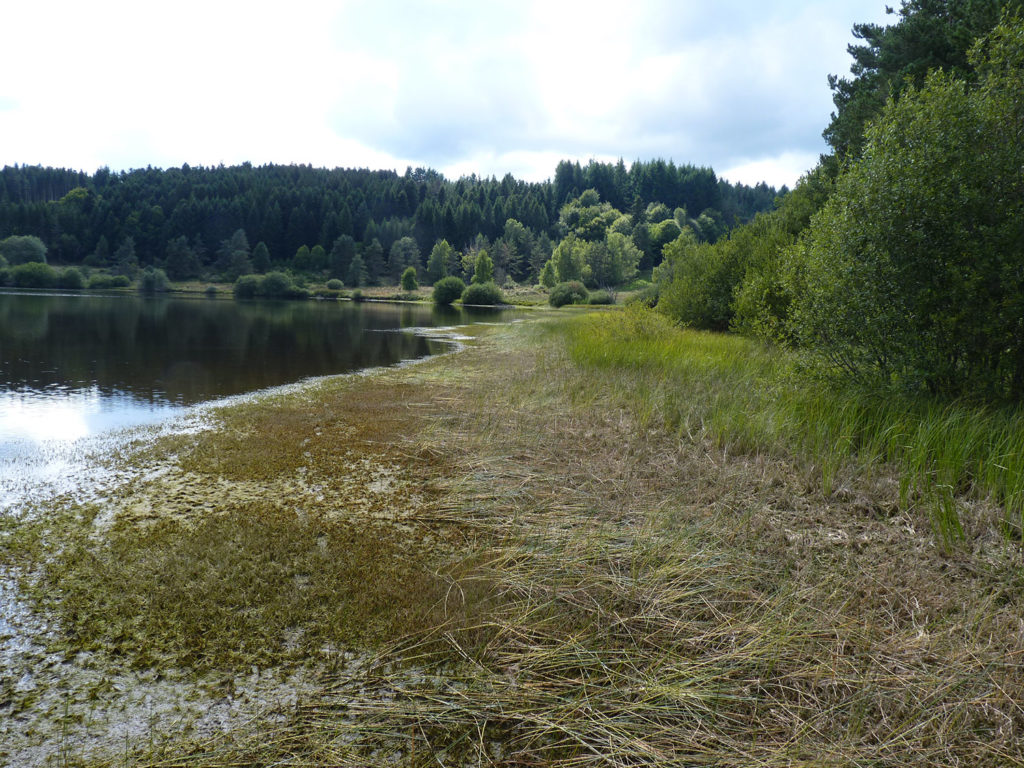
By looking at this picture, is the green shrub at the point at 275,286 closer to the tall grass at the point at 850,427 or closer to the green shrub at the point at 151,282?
the green shrub at the point at 151,282

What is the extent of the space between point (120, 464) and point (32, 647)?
4.64 m

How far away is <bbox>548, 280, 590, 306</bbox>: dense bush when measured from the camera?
80.4 metres

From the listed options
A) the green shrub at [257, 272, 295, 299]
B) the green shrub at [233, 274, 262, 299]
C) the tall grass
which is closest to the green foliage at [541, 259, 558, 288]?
the green shrub at [257, 272, 295, 299]

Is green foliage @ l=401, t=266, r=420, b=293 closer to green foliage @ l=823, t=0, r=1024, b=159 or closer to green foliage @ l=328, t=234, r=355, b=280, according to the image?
green foliage @ l=328, t=234, r=355, b=280

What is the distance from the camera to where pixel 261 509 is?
6.16 meters

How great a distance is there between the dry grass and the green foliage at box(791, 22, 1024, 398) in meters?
3.59

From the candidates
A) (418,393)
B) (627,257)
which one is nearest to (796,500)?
(418,393)

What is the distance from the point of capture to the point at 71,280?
85688 millimetres

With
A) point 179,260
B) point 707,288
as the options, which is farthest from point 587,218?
point 707,288

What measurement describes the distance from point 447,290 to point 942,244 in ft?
262

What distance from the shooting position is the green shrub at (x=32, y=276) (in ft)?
268

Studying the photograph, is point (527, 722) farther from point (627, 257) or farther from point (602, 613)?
point (627, 257)

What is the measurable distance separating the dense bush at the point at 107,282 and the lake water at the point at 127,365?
61.1 meters

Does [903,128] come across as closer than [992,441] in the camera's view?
No
